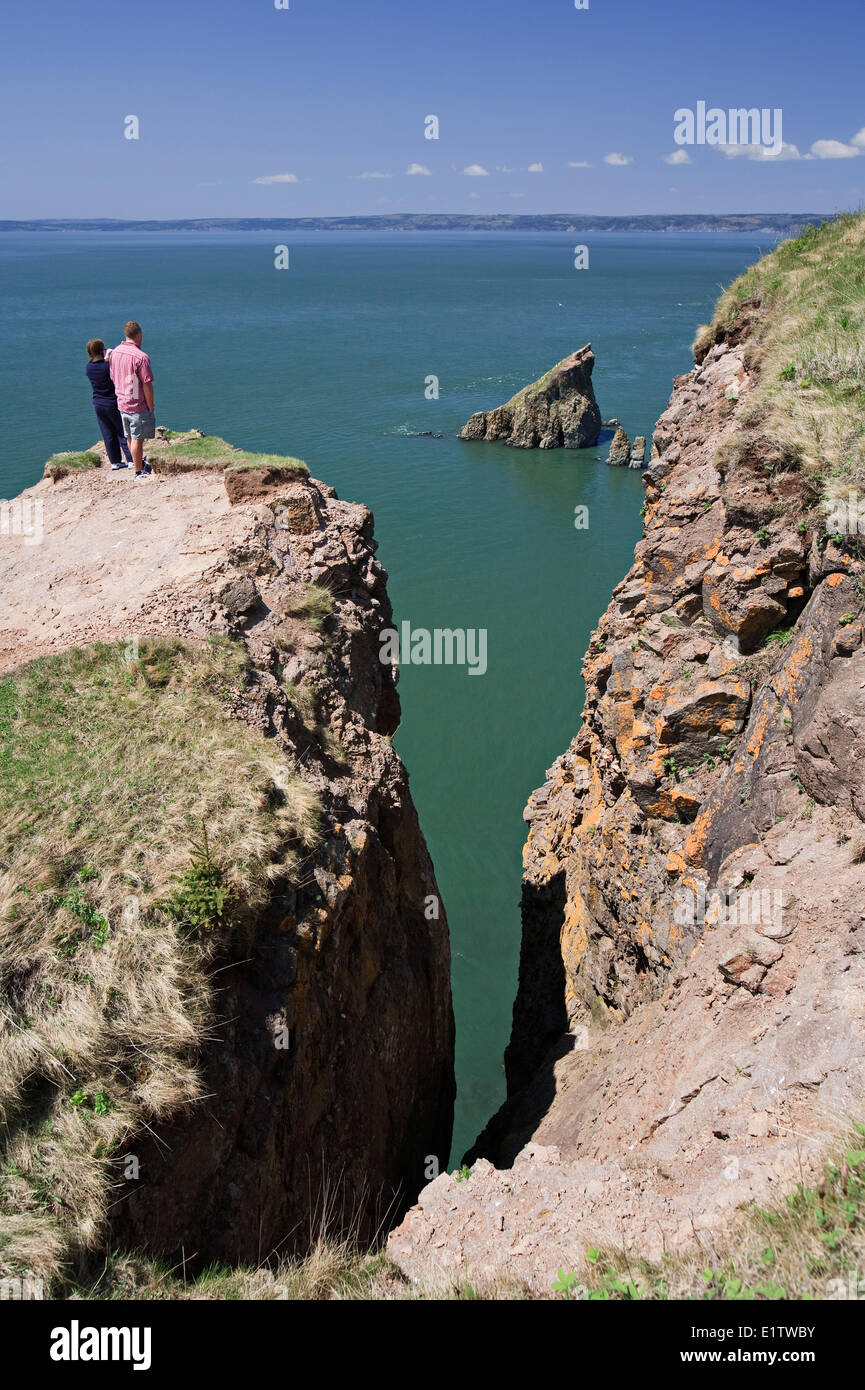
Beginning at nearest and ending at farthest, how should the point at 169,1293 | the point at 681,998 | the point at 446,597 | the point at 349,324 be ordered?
1. the point at 169,1293
2. the point at 681,998
3. the point at 446,597
4. the point at 349,324

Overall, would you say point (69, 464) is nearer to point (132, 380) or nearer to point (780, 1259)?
point (132, 380)

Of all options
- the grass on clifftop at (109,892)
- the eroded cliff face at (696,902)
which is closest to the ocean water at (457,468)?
the eroded cliff face at (696,902)

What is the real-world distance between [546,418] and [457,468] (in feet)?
34.1

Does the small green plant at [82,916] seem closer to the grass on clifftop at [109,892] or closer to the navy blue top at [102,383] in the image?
the grass on clifftop at [109,892]

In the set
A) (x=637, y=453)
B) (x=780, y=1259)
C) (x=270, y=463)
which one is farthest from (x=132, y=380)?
(x=637, y=453)

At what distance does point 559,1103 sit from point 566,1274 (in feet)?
21.8

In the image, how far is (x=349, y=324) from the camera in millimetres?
110500

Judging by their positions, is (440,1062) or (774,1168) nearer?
(774,1168)

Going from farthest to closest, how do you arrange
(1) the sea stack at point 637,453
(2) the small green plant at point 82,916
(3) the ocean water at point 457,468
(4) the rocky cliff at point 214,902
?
(1) the sea stack at point 637,453 → (3) the ocean water at point 457,468 → (2) the small green plant at point 82,916 → (4) the rocky cliff at point 214,902

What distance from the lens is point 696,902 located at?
10.4m

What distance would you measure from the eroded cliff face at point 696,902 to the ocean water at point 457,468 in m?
6.36

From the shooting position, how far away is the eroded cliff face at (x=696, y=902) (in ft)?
20.9

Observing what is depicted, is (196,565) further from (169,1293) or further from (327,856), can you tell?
(169,1293)
